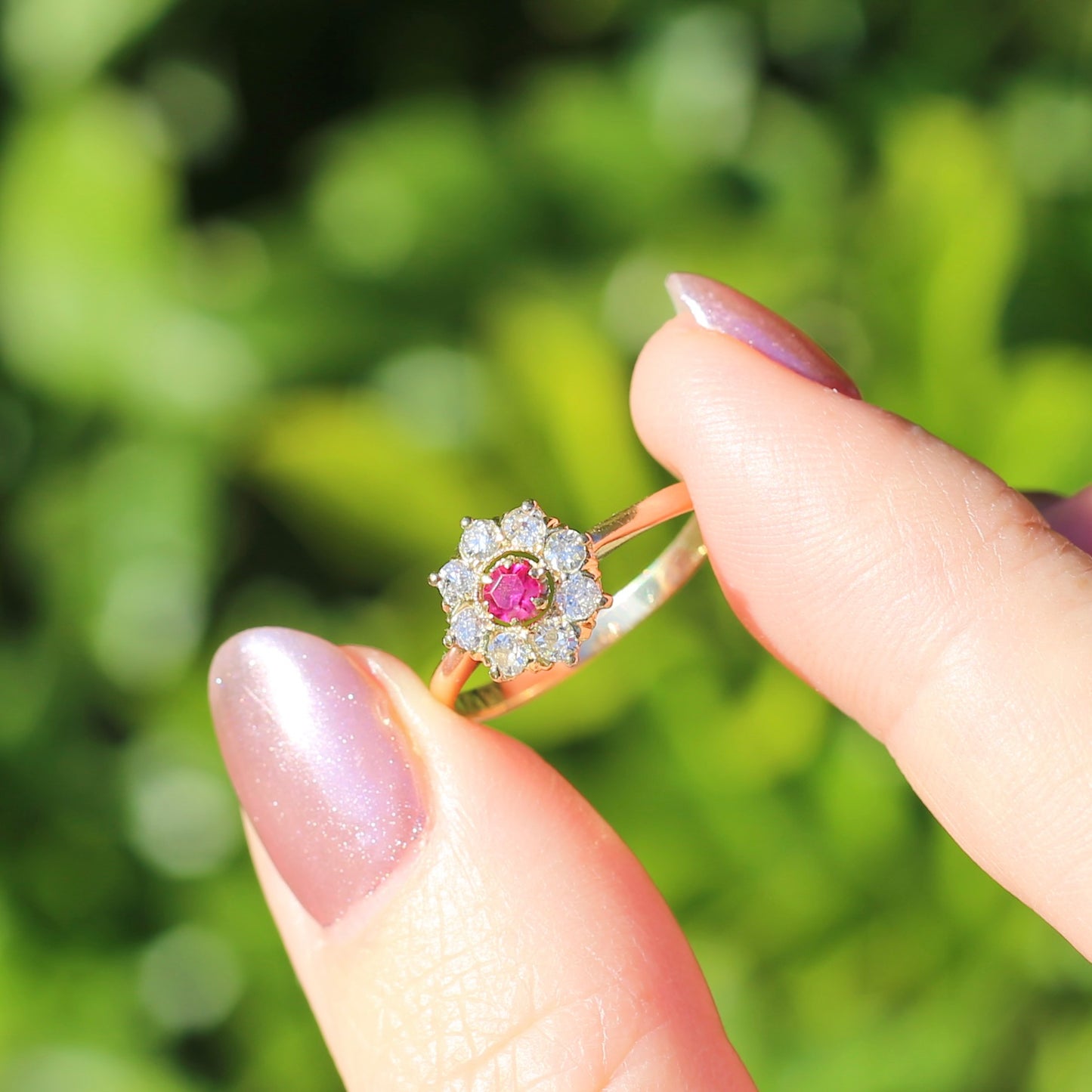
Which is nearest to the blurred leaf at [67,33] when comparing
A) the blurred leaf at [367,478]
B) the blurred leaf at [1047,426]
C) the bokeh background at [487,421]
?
the bokeh background at [487,421]

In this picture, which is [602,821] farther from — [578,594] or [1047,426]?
[1047,426]

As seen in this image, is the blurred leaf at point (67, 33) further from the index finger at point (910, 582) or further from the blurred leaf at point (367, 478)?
the index finger at point (910, 582)

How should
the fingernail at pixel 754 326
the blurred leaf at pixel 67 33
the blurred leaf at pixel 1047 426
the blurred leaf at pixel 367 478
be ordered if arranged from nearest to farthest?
the fingernail at pixel 754 326 → the blurred leaf at pixel 1047 426 → the blurred leaf at pixel 367 478 → the blurred leaf at pixel 67 33

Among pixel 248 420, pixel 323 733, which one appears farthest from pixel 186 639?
pixel 323 733

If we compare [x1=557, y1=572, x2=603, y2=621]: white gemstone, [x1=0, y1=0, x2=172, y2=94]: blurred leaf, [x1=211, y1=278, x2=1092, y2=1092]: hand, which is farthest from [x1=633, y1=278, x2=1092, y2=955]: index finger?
[x1=0, y1=0, x2=172, y2=94]: blurred leaf

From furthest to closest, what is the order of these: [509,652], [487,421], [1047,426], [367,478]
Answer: [487,421], [367,478], [1047,426], [509,652]

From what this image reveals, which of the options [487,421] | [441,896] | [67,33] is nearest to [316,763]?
[441,896]
